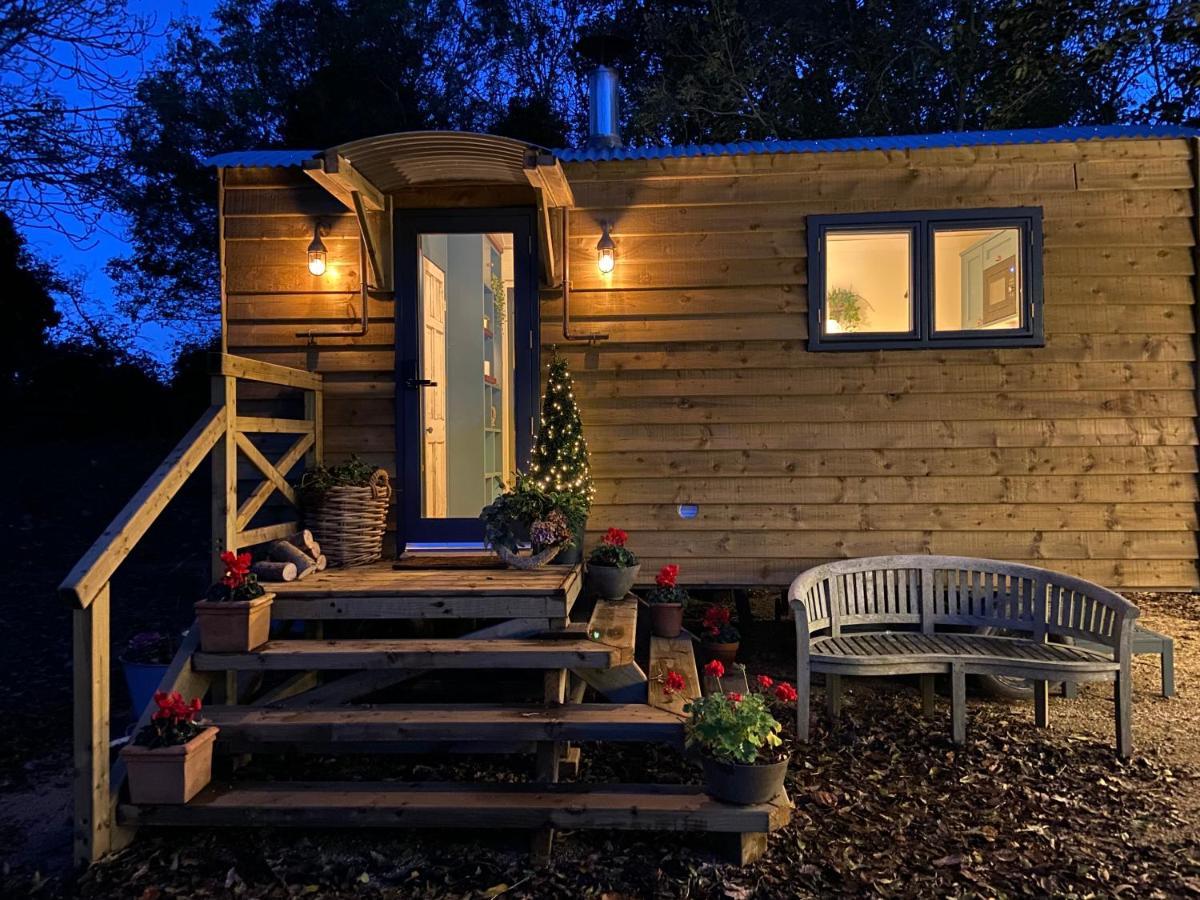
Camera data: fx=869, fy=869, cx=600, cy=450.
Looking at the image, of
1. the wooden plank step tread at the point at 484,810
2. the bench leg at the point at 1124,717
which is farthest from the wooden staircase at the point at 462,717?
the bench leg at the point at 1124,717

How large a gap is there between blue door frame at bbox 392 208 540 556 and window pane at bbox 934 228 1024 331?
8.17 feet

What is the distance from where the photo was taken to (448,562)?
196 inches

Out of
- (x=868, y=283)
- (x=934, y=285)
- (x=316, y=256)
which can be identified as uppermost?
(x=316, y=256)

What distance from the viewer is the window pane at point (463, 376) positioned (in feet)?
19.0

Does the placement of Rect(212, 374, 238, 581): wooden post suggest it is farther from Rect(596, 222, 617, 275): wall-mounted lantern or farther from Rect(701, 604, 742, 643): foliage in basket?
Rect(701, 604, 742, 643): foliage in basket

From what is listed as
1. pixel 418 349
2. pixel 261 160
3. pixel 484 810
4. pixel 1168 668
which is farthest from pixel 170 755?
pixel 1168 668

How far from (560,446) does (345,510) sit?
1.29m

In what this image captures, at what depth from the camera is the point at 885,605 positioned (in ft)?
17.3

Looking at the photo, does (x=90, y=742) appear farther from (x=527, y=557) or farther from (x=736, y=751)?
(x=736, y=751)

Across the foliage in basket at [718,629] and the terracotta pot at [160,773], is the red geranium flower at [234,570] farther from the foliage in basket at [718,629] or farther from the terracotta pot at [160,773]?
the foliage in basket at [718,629]

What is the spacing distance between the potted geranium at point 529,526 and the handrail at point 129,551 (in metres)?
1.23

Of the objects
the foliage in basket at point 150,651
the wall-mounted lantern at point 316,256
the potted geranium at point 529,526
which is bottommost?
the foliage in basket at point 150,651

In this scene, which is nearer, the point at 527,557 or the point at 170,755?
the point at 170,755

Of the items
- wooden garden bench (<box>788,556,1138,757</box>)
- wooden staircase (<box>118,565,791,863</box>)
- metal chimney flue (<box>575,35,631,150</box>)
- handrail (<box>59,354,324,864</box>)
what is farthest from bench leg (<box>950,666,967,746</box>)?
metal chimney flue (<box>575,35,631,150</box>)
